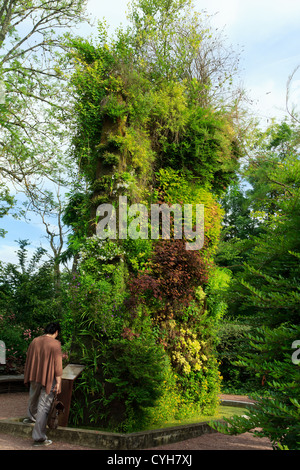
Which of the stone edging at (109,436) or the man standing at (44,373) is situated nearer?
the stone edging at (109,436)

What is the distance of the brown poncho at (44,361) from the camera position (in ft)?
20.7

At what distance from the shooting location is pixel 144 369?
6762mm

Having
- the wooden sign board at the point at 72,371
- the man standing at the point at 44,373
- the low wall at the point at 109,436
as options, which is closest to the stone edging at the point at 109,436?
the low wall at the point at 109,436

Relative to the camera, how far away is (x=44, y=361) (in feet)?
20.8

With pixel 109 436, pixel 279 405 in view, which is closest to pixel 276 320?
pixel 279 405

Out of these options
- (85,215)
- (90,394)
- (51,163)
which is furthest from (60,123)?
(90,394)

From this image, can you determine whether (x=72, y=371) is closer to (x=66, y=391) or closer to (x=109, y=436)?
(x=66, y=391)

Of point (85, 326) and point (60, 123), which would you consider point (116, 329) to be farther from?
point (60, 123)

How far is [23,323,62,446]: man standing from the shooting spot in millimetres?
6168

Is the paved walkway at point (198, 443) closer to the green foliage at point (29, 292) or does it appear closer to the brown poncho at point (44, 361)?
the brown poncho at point (44, 361)

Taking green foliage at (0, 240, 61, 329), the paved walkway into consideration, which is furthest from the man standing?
green foliage at (0, 240, 61, 329)

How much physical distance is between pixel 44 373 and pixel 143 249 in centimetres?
340

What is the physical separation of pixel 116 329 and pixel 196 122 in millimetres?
5805

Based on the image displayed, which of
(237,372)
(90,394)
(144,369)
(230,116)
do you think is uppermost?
(230,116)
